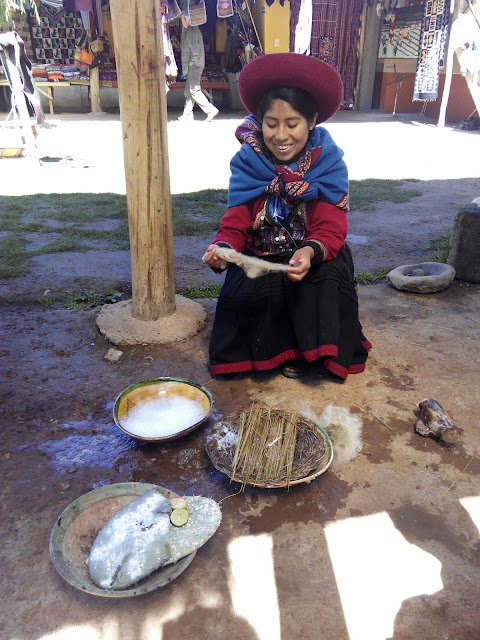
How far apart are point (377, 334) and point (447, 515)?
1.36 meters

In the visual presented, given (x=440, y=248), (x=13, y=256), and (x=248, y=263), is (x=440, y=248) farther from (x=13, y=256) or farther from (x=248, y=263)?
(x=13, y=256)

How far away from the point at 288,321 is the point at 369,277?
4.91 feet

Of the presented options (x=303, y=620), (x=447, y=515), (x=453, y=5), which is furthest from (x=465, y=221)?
(x=453, y=5)

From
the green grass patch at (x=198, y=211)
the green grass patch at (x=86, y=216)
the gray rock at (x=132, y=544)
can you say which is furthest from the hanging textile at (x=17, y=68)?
the gray rock at (x=132, y=544)

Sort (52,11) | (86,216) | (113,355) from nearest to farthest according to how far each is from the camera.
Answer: (113,355) → (86,216) → (52,11)

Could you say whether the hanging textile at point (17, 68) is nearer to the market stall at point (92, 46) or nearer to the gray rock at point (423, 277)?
the market stall at point (92, 46)

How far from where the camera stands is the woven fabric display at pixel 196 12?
10953 mm

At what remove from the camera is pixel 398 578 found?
1.57 metres

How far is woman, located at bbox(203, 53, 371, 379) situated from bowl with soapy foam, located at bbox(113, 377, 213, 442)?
308 millimetres

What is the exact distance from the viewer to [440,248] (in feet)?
14.4

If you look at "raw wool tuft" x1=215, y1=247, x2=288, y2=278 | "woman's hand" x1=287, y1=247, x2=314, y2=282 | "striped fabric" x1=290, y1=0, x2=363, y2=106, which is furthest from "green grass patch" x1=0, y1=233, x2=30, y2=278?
"striped fabric" x1=290, y1=0, x2=363, y2=106

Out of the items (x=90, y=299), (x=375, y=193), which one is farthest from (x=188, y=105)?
(x=90, y=299)

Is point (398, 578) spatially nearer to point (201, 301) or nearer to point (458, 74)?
point (201, 301)

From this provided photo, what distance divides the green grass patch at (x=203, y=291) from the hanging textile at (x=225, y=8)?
420 inches
